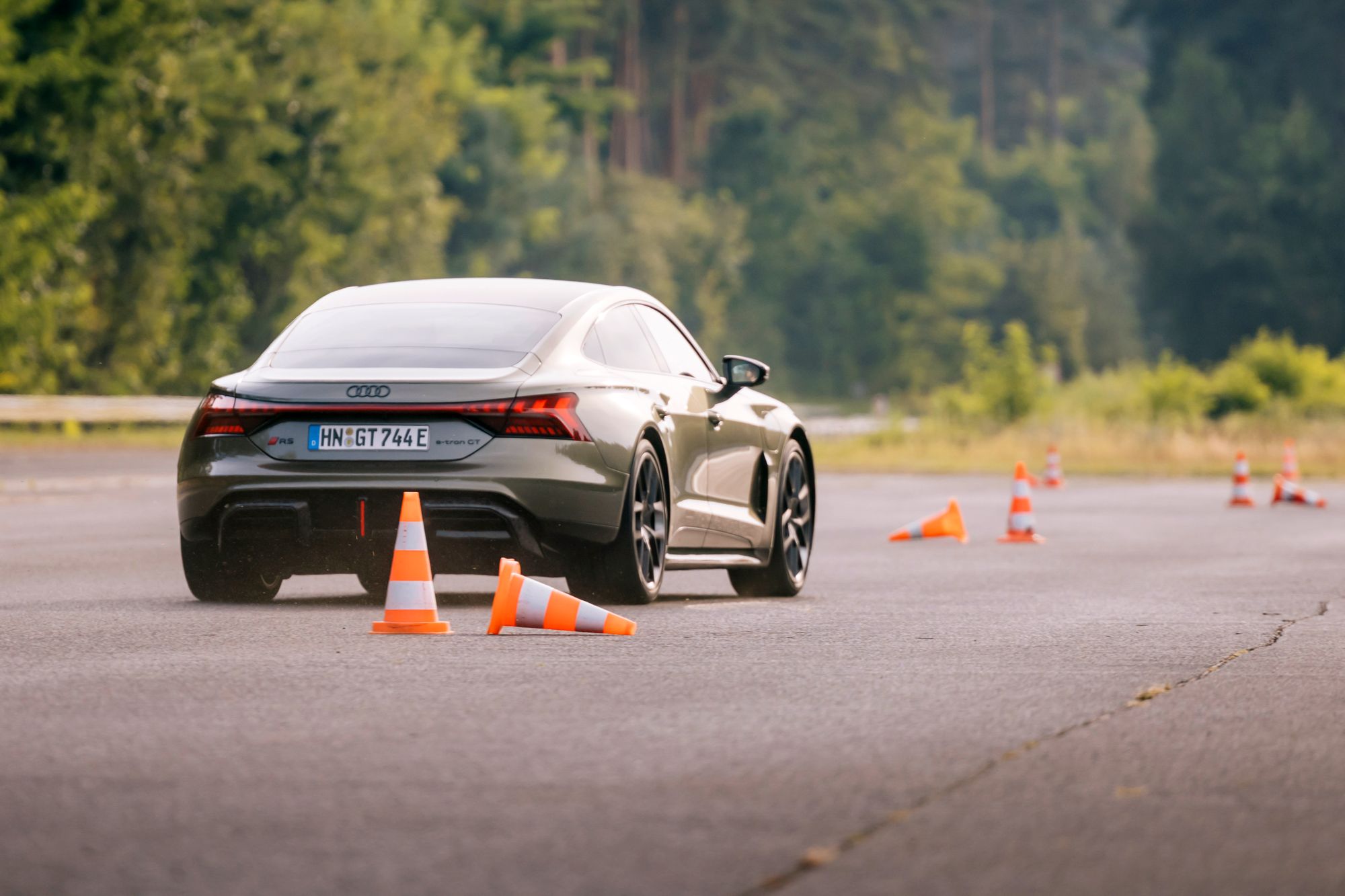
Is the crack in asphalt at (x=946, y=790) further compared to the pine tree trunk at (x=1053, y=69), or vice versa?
the pine tree trunk at (x=1053, y=69)

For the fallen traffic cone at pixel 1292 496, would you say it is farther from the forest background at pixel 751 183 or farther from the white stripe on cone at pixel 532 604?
the forest background at pixel 751 183

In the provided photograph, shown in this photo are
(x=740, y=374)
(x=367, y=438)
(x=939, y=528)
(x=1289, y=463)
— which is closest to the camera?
(x=367, y=438)

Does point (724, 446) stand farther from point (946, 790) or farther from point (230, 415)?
point (946, 790)

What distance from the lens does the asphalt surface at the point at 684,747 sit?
203 inches

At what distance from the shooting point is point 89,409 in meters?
37.8

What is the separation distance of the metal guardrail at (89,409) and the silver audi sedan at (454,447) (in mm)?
21512

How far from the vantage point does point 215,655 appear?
8.98m

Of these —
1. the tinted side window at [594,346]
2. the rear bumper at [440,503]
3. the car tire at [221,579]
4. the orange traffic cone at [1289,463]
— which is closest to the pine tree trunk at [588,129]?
the orange traffic cone at [1289,463]

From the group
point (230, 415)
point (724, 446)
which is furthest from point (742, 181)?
point (230, 415)

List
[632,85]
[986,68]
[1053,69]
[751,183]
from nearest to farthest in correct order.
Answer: [632,85], [751,183], [986,68], [1053,69]

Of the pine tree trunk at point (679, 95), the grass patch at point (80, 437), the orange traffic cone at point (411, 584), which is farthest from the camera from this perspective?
the pine tree trunk at point (679, 95)

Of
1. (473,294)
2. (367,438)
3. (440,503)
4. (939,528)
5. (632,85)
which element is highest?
(632,85)

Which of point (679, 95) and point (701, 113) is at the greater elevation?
point (679, 95)

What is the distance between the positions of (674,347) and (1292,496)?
14.7m
